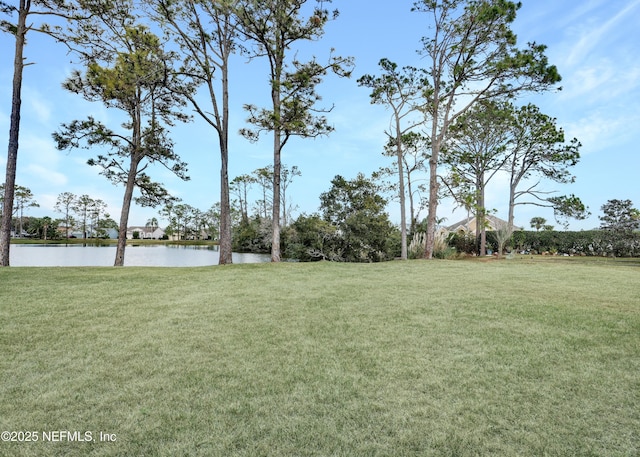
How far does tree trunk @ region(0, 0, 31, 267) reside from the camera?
378 inches

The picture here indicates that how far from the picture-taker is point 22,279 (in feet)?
23.2

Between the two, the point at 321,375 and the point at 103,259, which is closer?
the point at 321,375

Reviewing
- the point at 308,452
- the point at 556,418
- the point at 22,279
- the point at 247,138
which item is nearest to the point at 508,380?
the point at 556,418

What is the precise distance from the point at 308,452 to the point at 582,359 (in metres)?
2.70

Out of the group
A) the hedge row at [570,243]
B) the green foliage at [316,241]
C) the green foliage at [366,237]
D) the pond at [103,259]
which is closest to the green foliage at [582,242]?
the hedge row at [570,243]

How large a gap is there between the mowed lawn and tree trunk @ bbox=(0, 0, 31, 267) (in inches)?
215

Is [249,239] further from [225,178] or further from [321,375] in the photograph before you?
[321,375]

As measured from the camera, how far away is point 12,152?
9.65 m

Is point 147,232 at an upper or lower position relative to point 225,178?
upper

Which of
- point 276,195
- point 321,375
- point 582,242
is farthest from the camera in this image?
point 582,242

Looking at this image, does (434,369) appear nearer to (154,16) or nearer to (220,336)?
(220,336)

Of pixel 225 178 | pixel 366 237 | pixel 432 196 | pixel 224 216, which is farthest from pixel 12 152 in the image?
pixel 432 196

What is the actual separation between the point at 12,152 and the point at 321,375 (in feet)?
36.9

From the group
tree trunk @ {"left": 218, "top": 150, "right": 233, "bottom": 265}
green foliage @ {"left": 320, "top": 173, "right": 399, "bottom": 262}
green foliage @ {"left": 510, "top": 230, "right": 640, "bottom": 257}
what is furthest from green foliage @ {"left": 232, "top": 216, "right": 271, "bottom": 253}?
green foliage @ {"left": 510, "top": 230, "right": 640, "bottom": 257}
